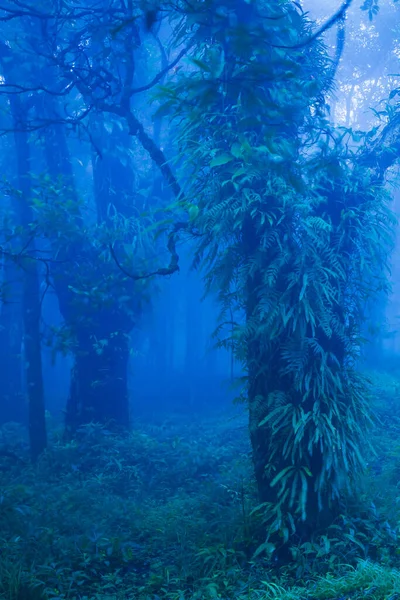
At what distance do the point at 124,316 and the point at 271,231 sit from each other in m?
6.86

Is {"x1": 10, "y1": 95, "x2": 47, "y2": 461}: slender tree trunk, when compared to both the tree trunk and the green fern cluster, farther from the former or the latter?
the green fern cluster

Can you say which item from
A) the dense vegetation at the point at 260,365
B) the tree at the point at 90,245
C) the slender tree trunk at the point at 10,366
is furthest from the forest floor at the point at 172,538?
the slender tree trunk at the point at 10,366

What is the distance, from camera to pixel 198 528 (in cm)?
686

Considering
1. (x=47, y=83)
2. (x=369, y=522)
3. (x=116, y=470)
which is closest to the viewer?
(x=369, y=522)

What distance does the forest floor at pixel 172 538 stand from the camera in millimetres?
5184

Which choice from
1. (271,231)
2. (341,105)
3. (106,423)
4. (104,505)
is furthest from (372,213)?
(341,105)

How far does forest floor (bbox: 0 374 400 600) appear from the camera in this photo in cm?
518

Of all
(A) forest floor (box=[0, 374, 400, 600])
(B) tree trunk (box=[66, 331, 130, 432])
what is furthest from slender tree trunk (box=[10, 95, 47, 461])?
(A) forest floor (box=[0, 374, 400, 600])

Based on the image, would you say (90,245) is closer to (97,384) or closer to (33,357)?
(33,357)

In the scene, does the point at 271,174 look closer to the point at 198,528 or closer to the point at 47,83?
the point at 198,528

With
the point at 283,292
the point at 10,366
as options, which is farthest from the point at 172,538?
the point at 10,366

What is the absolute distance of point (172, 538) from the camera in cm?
674

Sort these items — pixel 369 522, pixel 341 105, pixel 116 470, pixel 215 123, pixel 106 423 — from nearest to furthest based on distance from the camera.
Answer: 1. pixel 369 522
2. pixel 215 123
3. pixel 116 470
4. pixel 106 423
5. pixel 341 105

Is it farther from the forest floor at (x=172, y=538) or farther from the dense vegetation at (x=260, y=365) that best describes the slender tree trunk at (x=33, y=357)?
the dense vegetation at (x=260, y=365)
